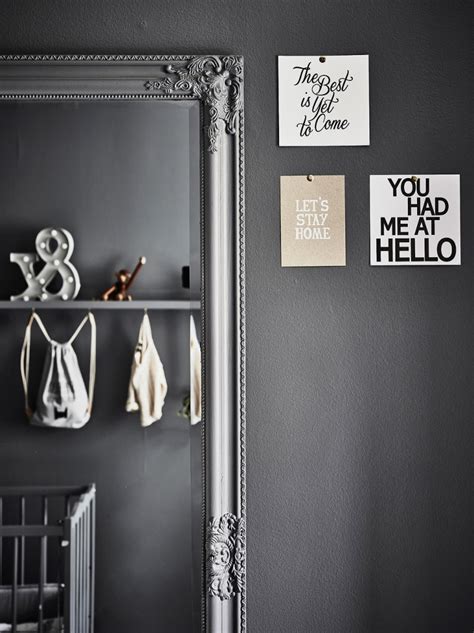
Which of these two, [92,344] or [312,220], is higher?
[312,220]

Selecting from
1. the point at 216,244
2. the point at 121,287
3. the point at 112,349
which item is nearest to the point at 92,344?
the point at 112,349

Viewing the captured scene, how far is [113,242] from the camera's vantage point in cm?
165

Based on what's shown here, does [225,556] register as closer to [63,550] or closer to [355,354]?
[63,550]

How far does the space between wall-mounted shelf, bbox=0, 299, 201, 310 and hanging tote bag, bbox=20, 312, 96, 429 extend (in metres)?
0.03

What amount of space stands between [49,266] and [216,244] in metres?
0.40

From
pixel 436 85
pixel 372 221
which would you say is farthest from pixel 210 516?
pixel 436 85

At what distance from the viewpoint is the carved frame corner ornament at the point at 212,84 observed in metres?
1.65

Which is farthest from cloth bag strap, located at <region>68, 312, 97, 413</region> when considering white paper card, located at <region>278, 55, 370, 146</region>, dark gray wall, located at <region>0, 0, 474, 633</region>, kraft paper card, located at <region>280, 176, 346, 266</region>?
white paper card, located at <region>278, 55, 370, 146</region>

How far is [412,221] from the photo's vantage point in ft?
5.52

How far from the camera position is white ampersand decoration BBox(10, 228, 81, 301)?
1619 mm

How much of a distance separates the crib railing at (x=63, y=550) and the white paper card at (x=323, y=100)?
1.01 metres

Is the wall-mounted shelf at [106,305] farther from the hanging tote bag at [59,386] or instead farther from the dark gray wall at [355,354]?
the dark gray wall at [355,354]

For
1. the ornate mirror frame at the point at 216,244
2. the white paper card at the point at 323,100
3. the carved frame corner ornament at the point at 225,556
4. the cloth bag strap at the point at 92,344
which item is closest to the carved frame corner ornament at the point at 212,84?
the ornate mirror frame at the point at 216,244

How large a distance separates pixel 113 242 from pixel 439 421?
92 cm
